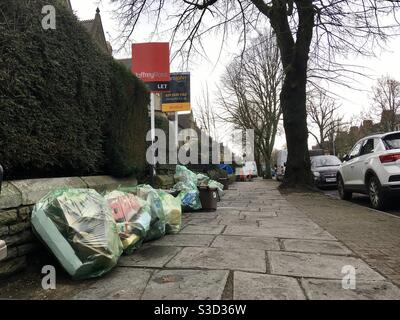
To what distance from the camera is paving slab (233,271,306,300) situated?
2.69 meters

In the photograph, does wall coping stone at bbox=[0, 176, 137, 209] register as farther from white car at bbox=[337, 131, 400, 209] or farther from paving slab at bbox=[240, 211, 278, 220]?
white car at bbox=[337, 131, 400, 209]

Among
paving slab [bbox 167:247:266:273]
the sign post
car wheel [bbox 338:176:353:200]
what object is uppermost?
the sign post

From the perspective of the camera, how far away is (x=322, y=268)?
343cm

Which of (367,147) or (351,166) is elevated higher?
(367,147)

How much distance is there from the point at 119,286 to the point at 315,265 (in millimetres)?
1900

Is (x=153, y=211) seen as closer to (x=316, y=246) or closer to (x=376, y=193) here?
(x=316, y=246)

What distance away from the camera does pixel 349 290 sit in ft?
9.25

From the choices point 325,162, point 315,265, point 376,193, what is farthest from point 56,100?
point 325,162

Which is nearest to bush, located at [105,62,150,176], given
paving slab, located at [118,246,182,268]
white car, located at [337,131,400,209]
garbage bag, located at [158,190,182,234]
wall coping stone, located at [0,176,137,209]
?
wall coping stone, located at [0,176,137,209]

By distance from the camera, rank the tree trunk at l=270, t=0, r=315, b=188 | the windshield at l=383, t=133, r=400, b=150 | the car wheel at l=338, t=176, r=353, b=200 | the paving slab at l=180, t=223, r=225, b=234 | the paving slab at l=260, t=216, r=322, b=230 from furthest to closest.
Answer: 1. the tree trunk at l=270, t=0, r=315, b=188
2. the car wheel at l=338, t=176, r=353, b=200
3. the windshield at l=383, t=133, r=400, b=150
4. the paving slab at l=260, t=216, r=322, b=230
5. the paving slab at l=180, t=223, r=225, b=234

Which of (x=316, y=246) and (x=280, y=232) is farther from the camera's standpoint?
(x=280, y=232)

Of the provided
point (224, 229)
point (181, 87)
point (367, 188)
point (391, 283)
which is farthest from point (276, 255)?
point (181, 87)

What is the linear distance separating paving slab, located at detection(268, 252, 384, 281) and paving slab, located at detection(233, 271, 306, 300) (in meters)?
0.22
